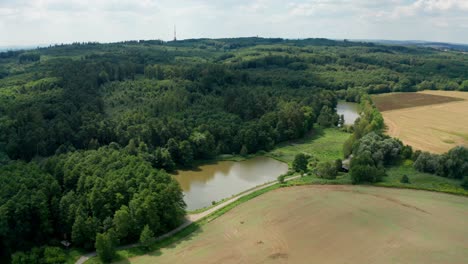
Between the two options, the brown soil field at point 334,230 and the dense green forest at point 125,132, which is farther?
the dense green forest at point 125,132

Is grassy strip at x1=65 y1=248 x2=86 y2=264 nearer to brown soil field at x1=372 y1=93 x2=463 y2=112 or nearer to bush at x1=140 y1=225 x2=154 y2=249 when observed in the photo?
bush at x1=140 y1=225 x2=154 y2=249

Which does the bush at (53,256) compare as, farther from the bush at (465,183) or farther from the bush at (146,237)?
the bush at (465,183)

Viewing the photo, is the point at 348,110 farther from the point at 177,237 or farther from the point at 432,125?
the point at 177,237

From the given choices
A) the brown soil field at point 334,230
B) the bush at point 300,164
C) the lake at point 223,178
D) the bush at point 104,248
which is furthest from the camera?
the bush at point 300,164

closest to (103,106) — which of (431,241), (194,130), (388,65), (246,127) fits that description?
(194,130)

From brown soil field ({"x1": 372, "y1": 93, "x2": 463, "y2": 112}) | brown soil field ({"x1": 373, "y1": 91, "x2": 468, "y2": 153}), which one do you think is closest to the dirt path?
brown soil field ({"x1": 373, "y1": 91, "x2": 468, "y2": 153})

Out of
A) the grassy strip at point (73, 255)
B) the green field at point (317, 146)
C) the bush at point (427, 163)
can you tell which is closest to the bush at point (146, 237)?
the grassy strip at point (73, 255)
